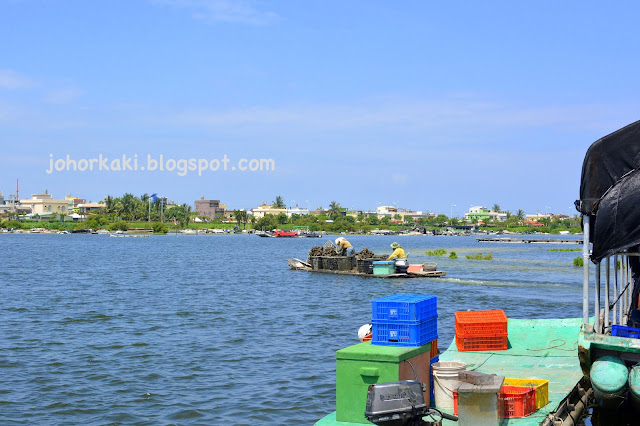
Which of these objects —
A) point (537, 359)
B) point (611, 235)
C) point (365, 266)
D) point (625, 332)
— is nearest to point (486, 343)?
point (537, 359)

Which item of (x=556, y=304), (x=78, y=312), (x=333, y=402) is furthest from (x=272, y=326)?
(x=556, y=304)

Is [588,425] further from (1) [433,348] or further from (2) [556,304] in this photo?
(2) [556,304]

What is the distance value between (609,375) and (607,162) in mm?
3007

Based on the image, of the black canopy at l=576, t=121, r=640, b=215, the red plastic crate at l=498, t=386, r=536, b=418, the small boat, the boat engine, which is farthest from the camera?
the small boat

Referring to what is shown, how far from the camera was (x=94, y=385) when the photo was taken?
15.0 meters

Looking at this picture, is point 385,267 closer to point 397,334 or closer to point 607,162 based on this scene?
point 607,162

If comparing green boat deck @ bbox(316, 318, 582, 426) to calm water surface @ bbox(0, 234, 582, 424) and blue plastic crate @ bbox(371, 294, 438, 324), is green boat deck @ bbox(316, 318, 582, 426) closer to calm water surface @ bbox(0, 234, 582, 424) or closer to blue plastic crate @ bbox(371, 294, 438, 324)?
blue plastic crate @ bbox(371, 294, 438, 324)

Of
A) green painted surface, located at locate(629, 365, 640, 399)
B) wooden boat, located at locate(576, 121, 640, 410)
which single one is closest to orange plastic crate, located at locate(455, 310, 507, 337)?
wooden boat, located at locate(576, 121, 640, 410)

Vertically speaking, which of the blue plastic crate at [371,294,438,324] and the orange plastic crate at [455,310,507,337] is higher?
the blue plastic crate at [371,294,438,324]

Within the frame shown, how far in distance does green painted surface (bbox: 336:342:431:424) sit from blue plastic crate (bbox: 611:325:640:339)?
2.98m

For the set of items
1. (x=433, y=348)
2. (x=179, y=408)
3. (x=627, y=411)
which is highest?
(x=433, y=348)

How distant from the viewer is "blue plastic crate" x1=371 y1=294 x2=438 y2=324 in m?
9.49

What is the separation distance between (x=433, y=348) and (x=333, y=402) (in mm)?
3959

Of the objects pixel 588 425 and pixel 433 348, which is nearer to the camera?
pixel 433 348
